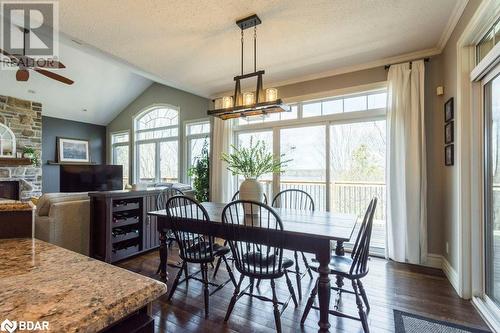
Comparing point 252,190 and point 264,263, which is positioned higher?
point 252,190

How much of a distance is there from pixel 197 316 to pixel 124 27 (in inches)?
119

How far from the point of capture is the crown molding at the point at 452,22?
2.32 meters

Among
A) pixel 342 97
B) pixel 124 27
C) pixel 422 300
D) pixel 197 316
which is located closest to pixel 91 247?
pixel 197 316

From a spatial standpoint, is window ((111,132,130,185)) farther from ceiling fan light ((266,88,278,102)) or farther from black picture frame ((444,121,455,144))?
black picture frame ((444,121,455,144))

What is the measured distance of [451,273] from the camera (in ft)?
9.16

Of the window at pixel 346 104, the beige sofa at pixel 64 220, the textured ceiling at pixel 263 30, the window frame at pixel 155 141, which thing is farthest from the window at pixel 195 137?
the beige sofa at pixel 64 220

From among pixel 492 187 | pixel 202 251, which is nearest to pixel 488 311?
pixel 492 187

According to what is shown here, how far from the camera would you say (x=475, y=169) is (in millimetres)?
2355

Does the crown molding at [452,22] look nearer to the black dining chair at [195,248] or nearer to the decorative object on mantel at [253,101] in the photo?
the decorative object on mantel at [253,101]

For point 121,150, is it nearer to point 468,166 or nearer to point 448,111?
point 448,111

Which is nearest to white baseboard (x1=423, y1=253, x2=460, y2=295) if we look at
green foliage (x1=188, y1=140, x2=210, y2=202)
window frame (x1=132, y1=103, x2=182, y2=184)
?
green foliage (x1=188, y1=140, x2=210, y2=202)

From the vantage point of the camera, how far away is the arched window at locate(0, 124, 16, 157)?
17.5 feet

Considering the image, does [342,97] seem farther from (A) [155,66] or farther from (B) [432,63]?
(A) [155,66]

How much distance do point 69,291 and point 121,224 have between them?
10.3 feet
